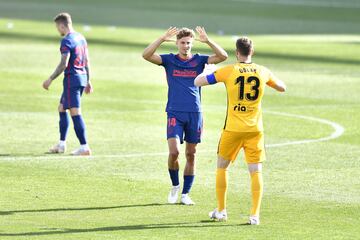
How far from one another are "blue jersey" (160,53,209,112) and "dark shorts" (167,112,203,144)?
0.07 metres

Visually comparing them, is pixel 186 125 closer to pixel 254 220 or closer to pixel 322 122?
pixel 254 220

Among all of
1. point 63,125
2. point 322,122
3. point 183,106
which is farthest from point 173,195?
point 322,122

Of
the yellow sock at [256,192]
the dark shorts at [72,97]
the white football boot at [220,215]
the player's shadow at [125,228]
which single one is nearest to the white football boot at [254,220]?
the yellow sock at [256,192]

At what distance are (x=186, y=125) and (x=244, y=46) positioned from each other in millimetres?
2054

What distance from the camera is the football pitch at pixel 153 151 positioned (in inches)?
549

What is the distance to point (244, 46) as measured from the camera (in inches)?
543

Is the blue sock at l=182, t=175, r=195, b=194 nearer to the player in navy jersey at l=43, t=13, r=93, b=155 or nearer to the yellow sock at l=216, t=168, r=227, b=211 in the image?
the yellow sock at l=216, t=168, r=227, b=211

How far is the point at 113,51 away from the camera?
38406 mm

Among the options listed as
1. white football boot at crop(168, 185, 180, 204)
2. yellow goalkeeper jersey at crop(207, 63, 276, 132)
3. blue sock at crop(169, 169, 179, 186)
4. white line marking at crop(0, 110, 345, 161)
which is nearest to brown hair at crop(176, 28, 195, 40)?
yellow goalkeeper jersey at crop(207, 63, 276, 132)

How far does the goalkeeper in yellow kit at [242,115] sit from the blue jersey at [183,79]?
1.31 m

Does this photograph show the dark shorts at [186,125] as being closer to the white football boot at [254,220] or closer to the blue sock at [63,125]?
the white football boot at [254,220]

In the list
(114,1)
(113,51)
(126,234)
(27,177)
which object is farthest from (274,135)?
(114,1)

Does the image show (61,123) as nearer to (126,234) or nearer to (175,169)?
(175,169)

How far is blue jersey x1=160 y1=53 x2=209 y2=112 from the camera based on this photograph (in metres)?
15.4
